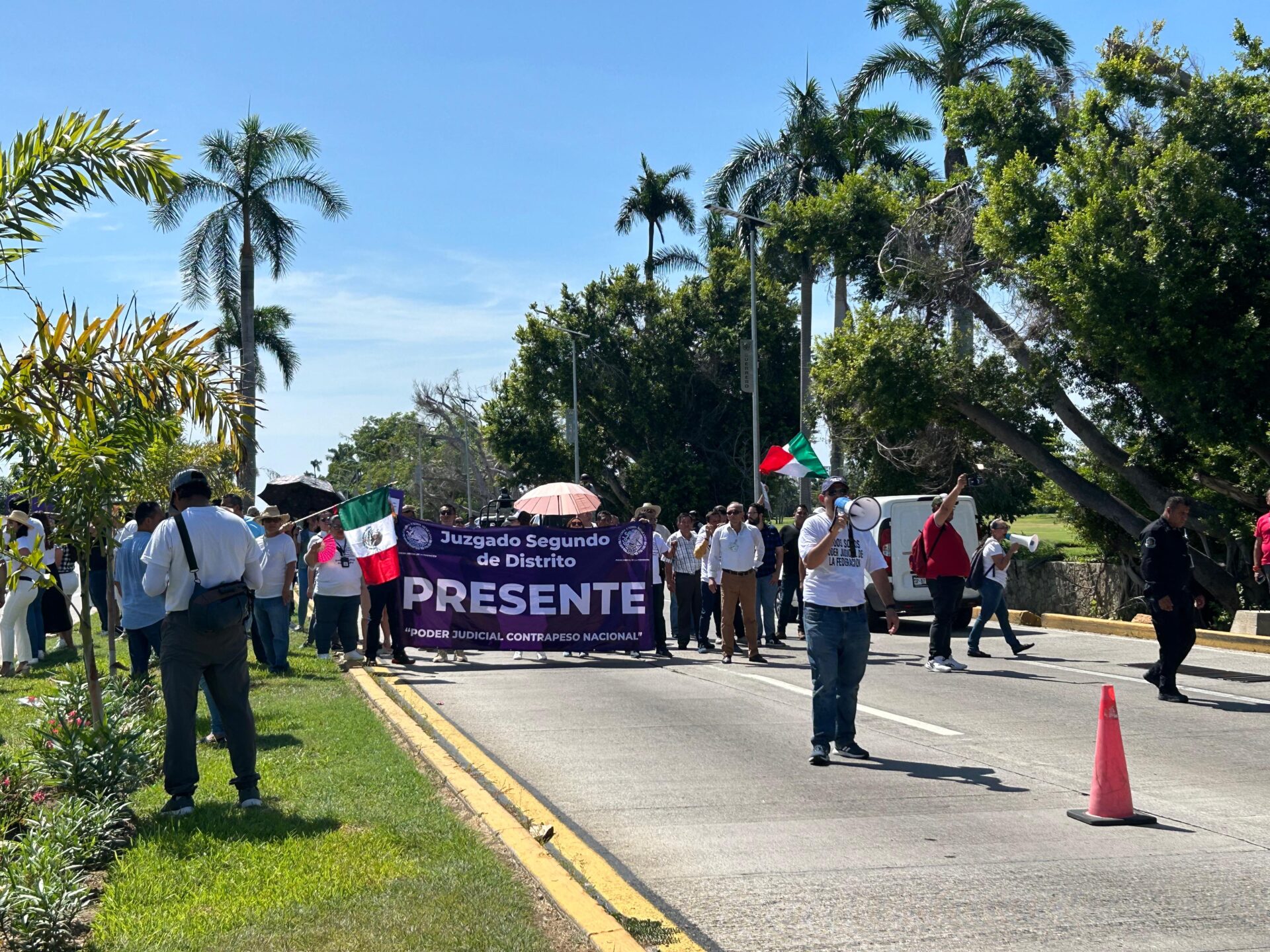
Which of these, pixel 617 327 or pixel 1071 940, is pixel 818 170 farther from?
pixel 1071 940

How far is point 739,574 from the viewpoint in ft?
51.9

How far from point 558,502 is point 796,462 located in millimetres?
4559

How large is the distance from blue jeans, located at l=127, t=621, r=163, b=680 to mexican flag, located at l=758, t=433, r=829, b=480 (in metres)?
9.72

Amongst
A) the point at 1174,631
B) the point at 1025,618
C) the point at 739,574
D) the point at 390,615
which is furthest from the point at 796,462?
the point at 1174,631

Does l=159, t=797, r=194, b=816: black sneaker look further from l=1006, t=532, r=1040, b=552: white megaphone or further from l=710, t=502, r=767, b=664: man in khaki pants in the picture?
l=1006, t=532, r=1040, b=552: white megaphone

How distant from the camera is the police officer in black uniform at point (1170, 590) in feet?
38.2

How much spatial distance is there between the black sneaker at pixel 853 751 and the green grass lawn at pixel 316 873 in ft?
9.47

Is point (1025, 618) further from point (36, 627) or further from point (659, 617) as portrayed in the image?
point (36, 627)

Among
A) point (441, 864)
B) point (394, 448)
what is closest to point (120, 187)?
point (441, 864)

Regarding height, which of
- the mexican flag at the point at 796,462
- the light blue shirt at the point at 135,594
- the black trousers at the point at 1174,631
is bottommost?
the black trousers at the point at 1174,631

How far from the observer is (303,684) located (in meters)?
13.4

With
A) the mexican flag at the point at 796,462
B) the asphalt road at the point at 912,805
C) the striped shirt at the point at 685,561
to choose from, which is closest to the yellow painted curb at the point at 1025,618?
the mexican flag at the point at 796,462

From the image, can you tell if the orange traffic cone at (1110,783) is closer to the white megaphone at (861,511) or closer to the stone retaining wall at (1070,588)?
the white megaphone at (861,511)

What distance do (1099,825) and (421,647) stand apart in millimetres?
10273
